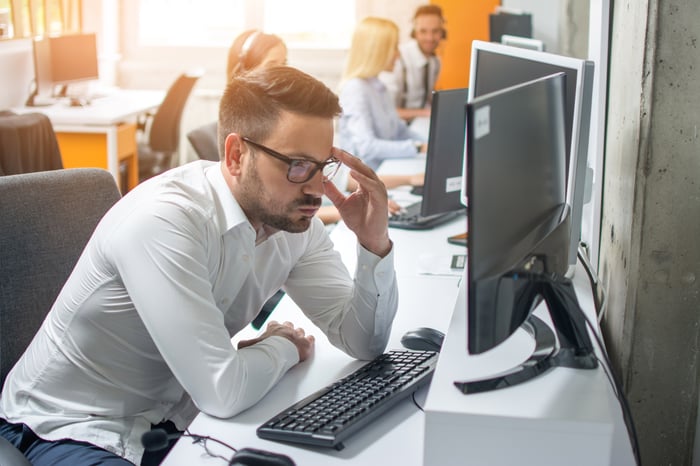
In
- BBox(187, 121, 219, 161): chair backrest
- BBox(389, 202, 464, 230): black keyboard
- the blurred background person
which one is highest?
the blurred background person

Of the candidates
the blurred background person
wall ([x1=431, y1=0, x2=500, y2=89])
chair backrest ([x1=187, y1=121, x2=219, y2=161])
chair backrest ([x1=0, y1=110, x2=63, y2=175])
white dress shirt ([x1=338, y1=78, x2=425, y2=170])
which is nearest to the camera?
chair backrest ([x1=187, y1=121, x2=219, y2=161])

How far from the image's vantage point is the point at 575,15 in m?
4.85

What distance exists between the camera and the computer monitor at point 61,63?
5.53 meters

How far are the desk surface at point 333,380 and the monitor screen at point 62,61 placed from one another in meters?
3.96

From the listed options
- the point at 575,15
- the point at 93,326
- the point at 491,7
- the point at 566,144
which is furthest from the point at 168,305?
the point at 491,7

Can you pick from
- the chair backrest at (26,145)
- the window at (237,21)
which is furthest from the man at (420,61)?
the chair backrest at (26,145)

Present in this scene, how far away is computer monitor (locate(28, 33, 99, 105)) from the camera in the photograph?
18.1 feet

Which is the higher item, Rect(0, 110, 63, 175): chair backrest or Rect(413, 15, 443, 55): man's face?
Rect(413, 15, 443, 55): man's face

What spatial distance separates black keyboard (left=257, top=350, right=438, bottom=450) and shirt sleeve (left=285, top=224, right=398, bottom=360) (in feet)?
0.20

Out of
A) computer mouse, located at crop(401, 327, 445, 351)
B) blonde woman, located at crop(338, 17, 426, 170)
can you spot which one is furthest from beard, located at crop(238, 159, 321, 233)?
blonde woman, located at crop(338, 17, 426, 170)

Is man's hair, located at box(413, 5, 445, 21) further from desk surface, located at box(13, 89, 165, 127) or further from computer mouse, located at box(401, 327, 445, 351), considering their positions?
computer mouse, located at box(401, 327, 445, 351)

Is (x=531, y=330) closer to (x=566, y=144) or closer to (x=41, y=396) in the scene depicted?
(x=566, y=144)

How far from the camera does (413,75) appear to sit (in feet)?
20.4

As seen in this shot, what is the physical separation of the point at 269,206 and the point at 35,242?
544 mm
